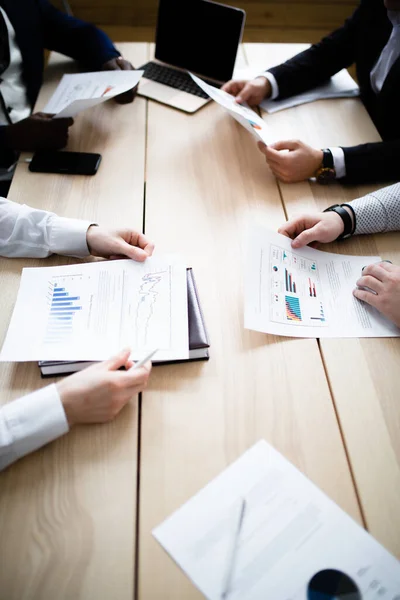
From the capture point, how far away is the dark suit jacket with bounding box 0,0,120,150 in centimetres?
143

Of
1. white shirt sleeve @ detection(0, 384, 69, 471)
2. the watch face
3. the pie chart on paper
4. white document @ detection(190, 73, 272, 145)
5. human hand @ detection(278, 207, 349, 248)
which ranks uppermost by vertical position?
white document @ detection(190, 73, 272, 145)

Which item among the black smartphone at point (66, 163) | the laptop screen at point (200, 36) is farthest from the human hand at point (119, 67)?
the black smartphone at point (66, 163)

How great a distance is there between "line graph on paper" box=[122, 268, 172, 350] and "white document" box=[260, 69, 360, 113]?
79 centimetres

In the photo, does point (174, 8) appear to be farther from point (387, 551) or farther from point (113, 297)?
point (387, 551)

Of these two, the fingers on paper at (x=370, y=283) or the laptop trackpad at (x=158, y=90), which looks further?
the laptop trackpad at (x=158, y=90)

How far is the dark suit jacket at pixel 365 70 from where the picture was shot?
1202mm

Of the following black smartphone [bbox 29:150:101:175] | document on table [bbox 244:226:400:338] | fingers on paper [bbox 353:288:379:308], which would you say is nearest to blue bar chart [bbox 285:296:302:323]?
document on table [bbox 244:226:400:338]

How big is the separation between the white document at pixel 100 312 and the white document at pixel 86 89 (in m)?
0.53

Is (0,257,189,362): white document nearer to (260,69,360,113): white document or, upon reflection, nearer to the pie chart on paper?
the pie chart on paper

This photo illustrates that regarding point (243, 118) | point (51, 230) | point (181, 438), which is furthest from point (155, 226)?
point (181, 438)

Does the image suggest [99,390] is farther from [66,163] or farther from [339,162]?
[339,162]

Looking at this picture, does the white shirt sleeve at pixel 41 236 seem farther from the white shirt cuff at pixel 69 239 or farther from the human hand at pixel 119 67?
the human hand at pixel 119 67

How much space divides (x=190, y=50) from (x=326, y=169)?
25.5 inches

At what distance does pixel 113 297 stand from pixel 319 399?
1.41 ft
